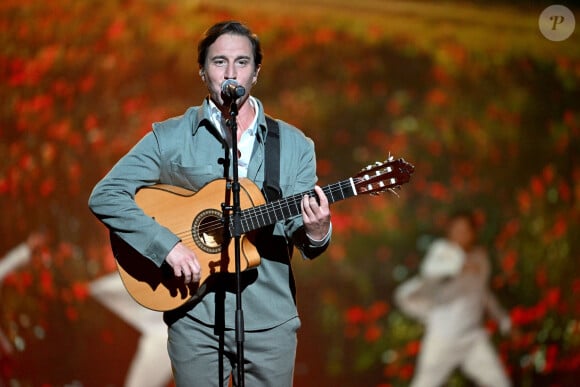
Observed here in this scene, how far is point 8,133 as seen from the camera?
14.2 feet

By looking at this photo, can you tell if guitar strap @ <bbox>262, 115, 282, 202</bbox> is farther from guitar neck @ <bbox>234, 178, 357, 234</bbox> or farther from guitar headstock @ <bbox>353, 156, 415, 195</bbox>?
guitar headstock @ <bbox>353, 156, 415, 195</bbox>

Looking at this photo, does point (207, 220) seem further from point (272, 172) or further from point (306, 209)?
point (306, 209)

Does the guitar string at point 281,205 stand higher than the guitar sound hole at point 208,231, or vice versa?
the guitar string at point 281,205

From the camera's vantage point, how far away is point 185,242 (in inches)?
99.3

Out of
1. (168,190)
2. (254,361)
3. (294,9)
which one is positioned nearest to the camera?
(254,361)

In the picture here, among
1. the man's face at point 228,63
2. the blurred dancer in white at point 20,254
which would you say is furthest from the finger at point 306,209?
the blurred dancer in white at point 20,254

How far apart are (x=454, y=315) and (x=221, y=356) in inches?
94.2

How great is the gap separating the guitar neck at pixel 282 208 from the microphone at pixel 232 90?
1.22 feet

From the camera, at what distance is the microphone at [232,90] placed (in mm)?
2275

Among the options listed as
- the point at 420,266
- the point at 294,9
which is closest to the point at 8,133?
the point at 294,9

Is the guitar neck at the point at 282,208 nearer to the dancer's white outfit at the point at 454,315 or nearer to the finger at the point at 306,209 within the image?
the finger at the point at 306,209

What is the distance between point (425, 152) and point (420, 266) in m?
0.67

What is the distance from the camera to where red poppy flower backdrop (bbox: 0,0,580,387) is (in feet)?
14.1

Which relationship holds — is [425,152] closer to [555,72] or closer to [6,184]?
[555,72]
